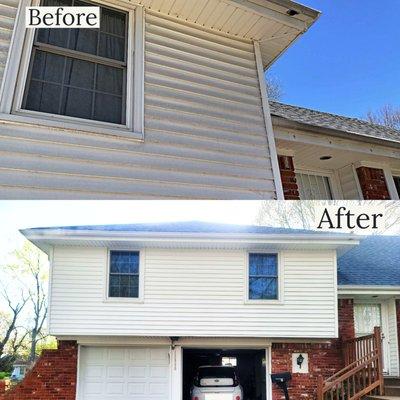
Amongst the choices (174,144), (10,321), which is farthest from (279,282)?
(174,144)

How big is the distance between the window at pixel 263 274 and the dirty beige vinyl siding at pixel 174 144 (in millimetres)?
1555

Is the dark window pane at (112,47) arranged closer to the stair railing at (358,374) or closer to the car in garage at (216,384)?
the car in garage at (216,384)

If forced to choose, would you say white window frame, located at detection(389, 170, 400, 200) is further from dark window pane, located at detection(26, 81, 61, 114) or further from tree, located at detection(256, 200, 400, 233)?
tree, located at detection(256, 200, 400, 233)

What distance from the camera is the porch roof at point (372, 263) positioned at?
110 inches

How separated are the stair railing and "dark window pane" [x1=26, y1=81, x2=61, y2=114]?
2.74 m

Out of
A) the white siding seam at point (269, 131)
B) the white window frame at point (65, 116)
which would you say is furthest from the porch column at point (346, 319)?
the white window frame at point (65, 116)

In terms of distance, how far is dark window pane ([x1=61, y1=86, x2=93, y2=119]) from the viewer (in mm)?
4289

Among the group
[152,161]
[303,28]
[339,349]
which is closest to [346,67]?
[303,28]

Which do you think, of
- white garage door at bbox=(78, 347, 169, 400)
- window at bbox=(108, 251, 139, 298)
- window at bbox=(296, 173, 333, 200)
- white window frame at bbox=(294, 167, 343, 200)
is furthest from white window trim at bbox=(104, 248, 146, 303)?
white window frame at bbox=(294, 167, 343, 200)

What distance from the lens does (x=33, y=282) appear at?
8.73 feet

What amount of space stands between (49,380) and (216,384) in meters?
0.87

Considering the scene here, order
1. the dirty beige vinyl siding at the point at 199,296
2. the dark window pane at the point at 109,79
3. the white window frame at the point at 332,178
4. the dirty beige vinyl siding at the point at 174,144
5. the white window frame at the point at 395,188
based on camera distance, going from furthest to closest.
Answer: the white window frame at the point at 332,178
the white window frame at the point at 395,188
the dark window pane at the point at 109,79
the dirty beige vinyl siding at the point at 174,144
the dirty beige vinyl siding at the point at 199,296

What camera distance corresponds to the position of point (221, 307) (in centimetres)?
291

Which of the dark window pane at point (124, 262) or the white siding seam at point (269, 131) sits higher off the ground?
the white siding seam at point (269, 131)
